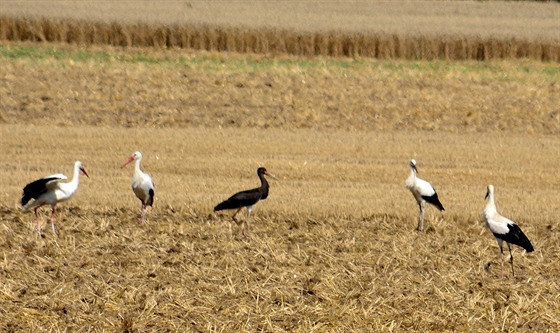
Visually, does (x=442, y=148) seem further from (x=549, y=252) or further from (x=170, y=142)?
(x=549, y=252)

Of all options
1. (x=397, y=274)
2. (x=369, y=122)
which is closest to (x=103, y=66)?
(x=369, y=122)

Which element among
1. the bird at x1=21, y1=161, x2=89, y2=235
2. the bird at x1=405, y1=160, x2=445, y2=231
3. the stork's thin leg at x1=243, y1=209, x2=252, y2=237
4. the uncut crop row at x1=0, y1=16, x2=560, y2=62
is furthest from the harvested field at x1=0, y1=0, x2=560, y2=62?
the bird at x1=21, y1=161, x2=89, y2=235

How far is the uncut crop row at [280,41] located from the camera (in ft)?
137

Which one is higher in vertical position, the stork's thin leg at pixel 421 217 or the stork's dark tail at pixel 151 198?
the stork's dark tail at pixel 151 198

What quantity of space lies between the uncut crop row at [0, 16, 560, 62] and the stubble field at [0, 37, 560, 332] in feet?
14.1

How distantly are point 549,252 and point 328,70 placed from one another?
19.8 meters

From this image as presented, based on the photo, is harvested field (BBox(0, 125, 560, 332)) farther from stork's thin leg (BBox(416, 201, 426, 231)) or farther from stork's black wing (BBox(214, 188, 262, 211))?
stork's black wing (BBox(214, 188, 262, 211))

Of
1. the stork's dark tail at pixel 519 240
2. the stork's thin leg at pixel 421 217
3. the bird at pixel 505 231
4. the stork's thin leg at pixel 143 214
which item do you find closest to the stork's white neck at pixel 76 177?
the stork's thin leg at pixel 143 214

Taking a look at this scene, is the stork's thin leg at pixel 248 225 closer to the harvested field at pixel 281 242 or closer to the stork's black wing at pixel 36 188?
the harvested field at pixel 281 242

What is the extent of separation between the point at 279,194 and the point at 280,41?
2384cm

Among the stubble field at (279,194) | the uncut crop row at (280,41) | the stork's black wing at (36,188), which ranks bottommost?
the uncut crop row at (280,41)

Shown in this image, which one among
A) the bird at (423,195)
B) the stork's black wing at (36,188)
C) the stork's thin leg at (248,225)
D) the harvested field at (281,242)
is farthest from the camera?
the bird at (423,195)

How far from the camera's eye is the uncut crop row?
41.9m

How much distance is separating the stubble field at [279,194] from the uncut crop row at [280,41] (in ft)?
14.1
